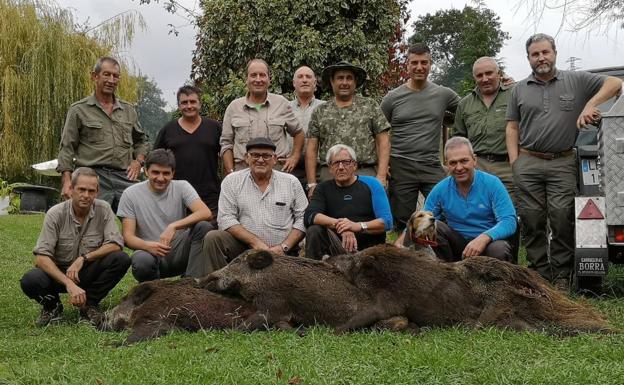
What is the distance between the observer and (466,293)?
15.6 ft

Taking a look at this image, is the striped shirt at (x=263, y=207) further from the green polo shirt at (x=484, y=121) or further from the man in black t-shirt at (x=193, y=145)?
the green polo shirt at (x=484, y=121)

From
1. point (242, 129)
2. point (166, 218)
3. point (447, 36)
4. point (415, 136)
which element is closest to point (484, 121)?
point (415, 136)

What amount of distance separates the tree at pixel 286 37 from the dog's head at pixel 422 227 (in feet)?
29.3

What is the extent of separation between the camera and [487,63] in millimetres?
7168

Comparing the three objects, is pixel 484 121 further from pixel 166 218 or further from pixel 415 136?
pixel 166 218

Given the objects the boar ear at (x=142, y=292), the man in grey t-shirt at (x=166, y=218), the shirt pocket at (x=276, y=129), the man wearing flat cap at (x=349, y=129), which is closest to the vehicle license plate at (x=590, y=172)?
the man wearing flat cap at (x=349, y=129)

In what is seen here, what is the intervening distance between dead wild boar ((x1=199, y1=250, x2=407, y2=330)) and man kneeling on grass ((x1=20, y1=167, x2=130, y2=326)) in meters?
1.39

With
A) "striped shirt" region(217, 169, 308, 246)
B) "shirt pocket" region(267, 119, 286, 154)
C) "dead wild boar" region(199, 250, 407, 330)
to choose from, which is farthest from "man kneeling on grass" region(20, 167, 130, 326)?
"shirt pocket" region(267, 119, 286, 154)

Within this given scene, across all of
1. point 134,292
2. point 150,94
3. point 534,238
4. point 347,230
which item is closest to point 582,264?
point 534,238

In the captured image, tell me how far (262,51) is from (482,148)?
798cm

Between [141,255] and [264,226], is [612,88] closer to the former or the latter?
[264,226]

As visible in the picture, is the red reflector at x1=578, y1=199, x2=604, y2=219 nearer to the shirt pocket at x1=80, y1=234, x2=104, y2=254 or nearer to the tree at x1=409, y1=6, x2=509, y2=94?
the shirt pocket at x1=80, y1=234, x2=104, y2=254

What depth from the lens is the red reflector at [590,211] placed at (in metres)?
5.88

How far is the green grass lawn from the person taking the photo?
140 inches
